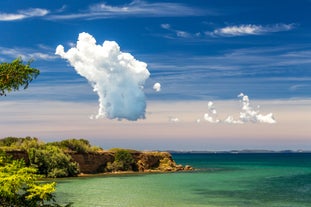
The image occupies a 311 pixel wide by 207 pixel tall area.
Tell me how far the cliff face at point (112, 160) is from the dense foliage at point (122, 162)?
1.00 metres

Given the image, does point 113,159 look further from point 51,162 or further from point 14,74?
point 14,74

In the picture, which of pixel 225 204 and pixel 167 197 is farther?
pixel 167 197

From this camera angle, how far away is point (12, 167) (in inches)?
586

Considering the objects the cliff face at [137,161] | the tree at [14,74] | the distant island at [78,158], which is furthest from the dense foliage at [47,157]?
the tree at [14,74]

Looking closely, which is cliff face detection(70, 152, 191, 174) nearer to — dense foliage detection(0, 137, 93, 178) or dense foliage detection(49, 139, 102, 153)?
dense foliage detection(49, 139, 102, 153)

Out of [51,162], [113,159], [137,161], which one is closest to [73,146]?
[113,159]

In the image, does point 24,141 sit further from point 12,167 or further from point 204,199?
point 12,167

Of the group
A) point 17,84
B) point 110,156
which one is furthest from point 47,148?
point 17,84

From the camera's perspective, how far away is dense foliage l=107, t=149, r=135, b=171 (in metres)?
92.0

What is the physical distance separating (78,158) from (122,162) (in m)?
11.2

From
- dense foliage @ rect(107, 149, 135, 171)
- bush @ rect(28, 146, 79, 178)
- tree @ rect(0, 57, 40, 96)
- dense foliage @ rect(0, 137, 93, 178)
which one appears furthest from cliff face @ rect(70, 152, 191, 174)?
tree @ rect(0, 57, 40, 96)

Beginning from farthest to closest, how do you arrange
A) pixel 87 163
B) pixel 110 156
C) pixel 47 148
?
pixel 110 156 < pixel 87 163 < pixel 47 148

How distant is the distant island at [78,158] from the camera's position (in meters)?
75.8

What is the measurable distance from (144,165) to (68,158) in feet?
75.2
